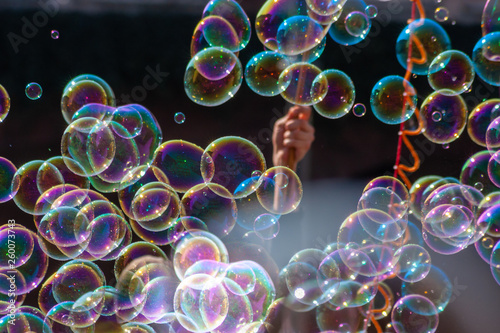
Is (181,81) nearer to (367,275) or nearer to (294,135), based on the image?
(294,135)

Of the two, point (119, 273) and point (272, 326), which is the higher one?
point (119, 273)

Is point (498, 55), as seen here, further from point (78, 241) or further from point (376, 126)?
point (78, 241)

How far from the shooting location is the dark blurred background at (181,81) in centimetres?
360

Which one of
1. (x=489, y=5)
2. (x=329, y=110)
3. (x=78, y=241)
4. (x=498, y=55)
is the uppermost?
(x=489, y=5)

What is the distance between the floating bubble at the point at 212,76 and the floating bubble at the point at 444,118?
2.71ft

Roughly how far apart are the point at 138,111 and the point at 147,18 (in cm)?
Answer: 159

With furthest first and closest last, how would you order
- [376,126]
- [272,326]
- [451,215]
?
[376,126]
[451,215]
[272,326]

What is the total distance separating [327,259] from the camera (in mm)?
2293

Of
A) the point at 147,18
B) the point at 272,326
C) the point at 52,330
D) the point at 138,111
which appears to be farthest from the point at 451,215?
the point at 147,18

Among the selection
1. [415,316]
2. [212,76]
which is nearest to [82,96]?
[212,76]

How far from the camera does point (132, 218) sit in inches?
93.6

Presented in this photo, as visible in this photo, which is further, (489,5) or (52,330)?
(489,5)

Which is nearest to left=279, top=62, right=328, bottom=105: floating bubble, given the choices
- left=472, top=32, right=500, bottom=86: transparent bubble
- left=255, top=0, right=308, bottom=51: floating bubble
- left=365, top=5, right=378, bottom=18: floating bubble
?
left=255, top=0, right=308, bottom=51: floating bubble

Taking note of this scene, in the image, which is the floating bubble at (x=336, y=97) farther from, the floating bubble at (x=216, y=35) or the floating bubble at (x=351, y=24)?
the floating bubble at (x=216, y=35)
